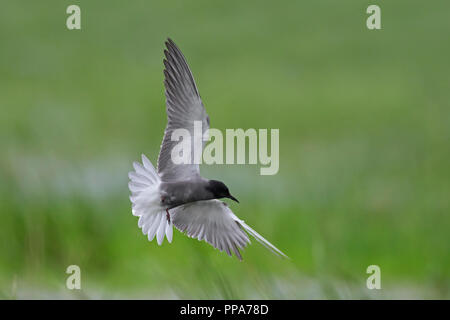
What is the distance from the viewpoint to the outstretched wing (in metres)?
3.47

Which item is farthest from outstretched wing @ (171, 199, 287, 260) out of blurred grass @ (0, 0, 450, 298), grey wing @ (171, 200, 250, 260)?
blurred grass @ (0, 0, 450, 298)

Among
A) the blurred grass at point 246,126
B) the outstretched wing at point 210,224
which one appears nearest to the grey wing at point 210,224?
the outstretched wing at point 210,224

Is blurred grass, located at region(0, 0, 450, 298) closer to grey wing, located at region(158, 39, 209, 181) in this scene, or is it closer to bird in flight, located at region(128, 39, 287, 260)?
bird in flight, located at region(128, 39, 287, 260)

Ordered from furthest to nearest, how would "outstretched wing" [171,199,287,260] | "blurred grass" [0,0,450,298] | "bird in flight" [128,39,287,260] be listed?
"blurred grass" [0,0,450,298], "outstretched wing" [171,199,287,260], "bird in flight" [128,39,287,260]

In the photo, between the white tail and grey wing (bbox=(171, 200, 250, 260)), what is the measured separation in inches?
8.8

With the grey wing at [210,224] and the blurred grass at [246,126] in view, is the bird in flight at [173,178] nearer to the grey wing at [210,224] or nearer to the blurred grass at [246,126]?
the grey wing at [210,224]

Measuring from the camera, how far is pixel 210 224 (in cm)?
354

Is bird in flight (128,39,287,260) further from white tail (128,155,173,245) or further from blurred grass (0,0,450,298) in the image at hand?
blurred grass (0,0,450,298)

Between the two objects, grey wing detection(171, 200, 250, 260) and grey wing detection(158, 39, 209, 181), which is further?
grey wing detection(171, 200, 250, 260)

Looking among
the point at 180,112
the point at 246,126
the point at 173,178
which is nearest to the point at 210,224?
the point at 173,178

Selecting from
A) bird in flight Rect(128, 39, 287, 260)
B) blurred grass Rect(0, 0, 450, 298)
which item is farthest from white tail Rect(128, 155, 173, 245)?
blurred grass Rect(0, 0, 450, 298)

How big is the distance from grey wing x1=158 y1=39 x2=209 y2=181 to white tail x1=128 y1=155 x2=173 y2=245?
0.06 m

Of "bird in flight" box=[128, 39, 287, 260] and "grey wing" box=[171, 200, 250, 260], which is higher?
"bird in flight" box=[128, 39, 287, 260]

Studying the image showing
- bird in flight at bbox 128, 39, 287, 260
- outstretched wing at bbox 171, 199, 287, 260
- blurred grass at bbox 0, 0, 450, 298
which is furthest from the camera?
blurred grass at bbox 0, 0, 450, 298
